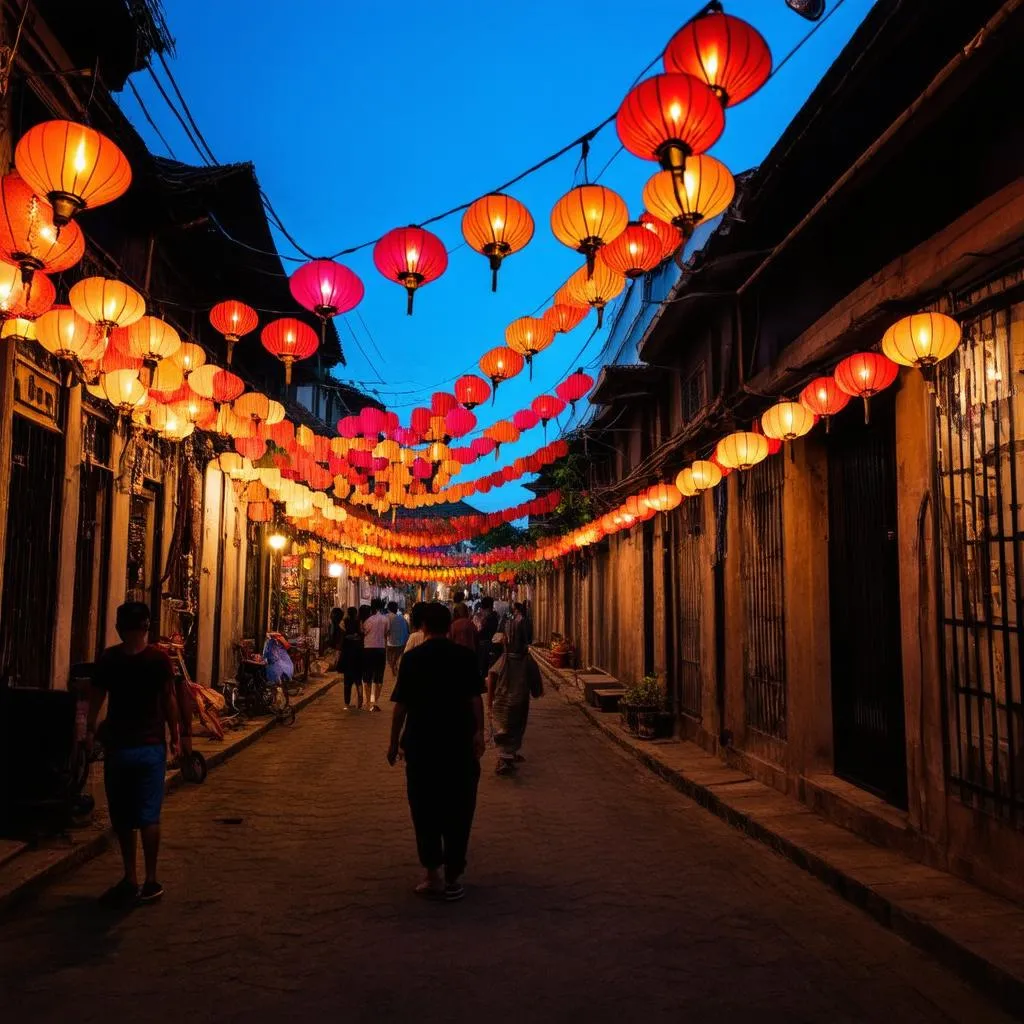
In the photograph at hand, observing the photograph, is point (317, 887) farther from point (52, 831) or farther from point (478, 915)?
point (52, 831)

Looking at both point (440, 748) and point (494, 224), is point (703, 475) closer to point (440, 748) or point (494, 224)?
point (494, 224)

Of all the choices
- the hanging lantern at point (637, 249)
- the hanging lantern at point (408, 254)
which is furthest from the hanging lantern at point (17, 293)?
the hanging lantern at point (637, 249)

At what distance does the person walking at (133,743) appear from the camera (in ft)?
20.4

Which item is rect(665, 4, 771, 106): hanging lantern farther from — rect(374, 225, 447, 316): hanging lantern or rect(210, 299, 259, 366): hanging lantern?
rect(210, 299, 259, 366): hanging lantern

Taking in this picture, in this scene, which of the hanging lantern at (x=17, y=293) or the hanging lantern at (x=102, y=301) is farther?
the hanging lantern at (x=102, y=301)

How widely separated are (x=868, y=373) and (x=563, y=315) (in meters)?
4.15

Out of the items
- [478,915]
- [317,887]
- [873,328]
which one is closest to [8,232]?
[317,887]

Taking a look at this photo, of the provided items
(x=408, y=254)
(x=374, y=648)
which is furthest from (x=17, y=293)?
(x=374, y=648)

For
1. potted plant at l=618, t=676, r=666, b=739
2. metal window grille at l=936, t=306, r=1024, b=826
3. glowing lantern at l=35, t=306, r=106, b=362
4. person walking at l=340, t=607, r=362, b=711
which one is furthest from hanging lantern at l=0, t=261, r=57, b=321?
person walking at l=340, t=607, r=362, b=711

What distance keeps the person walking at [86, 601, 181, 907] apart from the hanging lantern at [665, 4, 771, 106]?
5249mm

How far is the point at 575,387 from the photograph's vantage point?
623 inches

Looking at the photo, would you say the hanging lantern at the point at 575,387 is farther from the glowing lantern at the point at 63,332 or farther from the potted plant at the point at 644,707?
the glowing lantern at the point at 63,332

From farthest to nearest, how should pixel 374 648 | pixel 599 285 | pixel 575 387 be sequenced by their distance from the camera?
1. pixel 374 648
2. pixel 575 387
3. pixel 599 285

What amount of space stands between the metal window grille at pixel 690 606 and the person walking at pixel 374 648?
20.4ft
